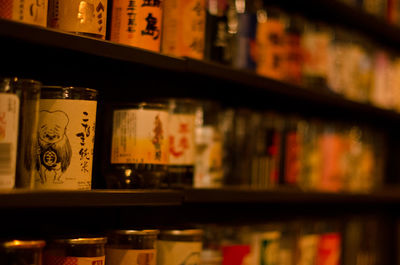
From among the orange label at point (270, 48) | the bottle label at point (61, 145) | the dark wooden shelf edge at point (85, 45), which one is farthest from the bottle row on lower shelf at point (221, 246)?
the orange label at point (270, 48)

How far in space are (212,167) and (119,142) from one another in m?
0.41

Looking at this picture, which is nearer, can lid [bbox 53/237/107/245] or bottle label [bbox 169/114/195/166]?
can lid [bbox 53/237/107/245]

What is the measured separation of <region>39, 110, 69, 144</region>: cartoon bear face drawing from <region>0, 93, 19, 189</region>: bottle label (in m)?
0.10

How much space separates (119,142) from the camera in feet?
4.07

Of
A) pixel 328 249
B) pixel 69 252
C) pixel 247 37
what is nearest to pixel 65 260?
pixel 69 252

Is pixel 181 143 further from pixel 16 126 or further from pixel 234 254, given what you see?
pixel 16 126

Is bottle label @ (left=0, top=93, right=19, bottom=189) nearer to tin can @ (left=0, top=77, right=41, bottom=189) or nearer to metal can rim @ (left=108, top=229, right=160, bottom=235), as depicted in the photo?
tin can @ (left=0, top=77, right=41, bottom=189)

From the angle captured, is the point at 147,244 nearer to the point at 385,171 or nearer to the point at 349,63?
the point at 349,63

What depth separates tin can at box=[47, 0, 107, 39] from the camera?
1127 millimetres

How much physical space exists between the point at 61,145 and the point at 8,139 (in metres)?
0.13

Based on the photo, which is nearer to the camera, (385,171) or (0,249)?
(0,249)

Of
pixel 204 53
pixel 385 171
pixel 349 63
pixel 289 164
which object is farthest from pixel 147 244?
pixel 385 171

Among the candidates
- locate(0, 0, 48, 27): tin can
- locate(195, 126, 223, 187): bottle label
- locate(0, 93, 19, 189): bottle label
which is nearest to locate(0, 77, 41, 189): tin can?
locate(0, 93, 19, 189): bottle label

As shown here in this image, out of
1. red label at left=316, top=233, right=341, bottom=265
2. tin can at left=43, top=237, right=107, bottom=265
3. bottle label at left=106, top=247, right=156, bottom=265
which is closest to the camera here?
tin can at left=43, top=237, right=107, bottom=265
